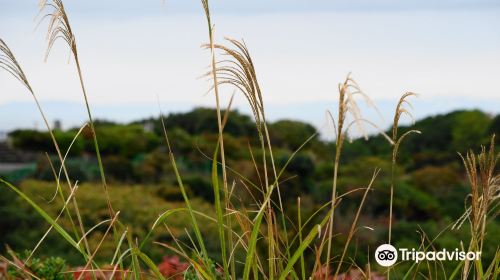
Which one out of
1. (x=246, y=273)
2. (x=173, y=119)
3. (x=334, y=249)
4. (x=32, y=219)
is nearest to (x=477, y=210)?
(x=246, y=273)

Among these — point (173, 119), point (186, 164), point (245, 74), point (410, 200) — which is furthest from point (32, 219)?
point (245, 74)

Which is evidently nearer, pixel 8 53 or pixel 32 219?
pixel 8 53

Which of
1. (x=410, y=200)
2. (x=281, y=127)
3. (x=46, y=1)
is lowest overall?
(x=410, y=200)

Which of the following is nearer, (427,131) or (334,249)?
(334,249)

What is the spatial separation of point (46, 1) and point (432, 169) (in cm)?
1821

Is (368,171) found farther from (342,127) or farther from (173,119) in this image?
(342,127)

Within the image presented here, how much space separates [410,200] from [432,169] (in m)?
2.17

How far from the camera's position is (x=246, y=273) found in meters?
2.26

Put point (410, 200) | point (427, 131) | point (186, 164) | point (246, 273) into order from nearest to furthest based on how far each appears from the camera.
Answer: point (246, 273)
point (410, 200)
point (186, 164)
point (427, 131)

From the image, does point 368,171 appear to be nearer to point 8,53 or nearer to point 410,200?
point 410,200

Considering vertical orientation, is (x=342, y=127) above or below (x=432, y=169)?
above

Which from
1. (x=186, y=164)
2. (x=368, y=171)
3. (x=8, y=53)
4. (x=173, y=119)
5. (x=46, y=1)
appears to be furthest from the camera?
(x=173, y=119)

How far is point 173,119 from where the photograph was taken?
89.4 feet

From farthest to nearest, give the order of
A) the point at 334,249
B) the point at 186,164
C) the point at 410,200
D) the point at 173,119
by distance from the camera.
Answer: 1. the point at 173,119
2. the point at 186,164
3. the point at 410,200
4. the point at 334,249
